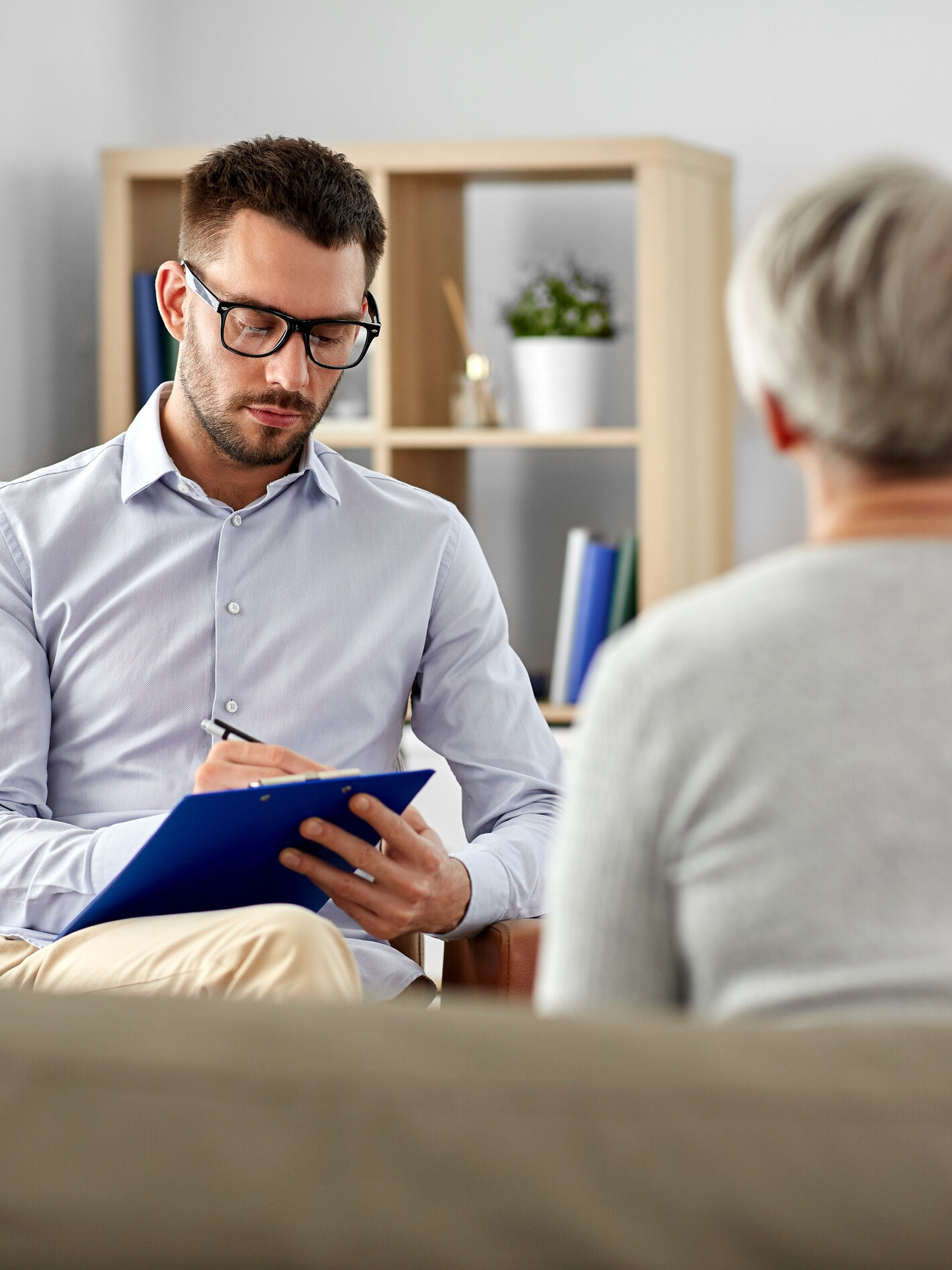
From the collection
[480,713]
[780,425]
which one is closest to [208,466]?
[480,713]

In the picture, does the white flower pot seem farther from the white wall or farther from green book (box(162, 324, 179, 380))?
green book (box(162, 324, 179, 380))

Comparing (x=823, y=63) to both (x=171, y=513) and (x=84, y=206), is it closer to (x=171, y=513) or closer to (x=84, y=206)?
(x=84, y=206)

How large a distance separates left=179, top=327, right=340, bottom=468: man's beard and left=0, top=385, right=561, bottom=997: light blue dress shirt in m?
0.05

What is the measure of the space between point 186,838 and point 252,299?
2.43 ft

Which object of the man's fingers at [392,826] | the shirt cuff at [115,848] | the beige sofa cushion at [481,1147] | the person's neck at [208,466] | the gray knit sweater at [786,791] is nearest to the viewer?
the beige sofa cushion at [481,1147]

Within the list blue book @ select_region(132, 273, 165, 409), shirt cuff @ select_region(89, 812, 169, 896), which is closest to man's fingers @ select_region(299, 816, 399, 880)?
shirt cuff @ select_region(89, 812, 169, 896)

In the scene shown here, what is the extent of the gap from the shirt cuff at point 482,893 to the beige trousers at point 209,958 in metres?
0.26

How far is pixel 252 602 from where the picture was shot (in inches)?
64.1

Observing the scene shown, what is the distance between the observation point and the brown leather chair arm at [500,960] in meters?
1.45

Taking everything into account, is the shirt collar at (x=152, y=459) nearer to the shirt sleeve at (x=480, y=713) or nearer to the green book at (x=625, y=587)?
the shirt sleeve at (x=480, y=713)

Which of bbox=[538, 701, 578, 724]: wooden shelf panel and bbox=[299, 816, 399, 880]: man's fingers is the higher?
bbox=[299, 816, 399, 880]: man's fingers

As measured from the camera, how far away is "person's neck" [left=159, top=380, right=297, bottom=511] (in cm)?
168

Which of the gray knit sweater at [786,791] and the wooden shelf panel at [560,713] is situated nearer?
the gray knit sweater at [786,791]

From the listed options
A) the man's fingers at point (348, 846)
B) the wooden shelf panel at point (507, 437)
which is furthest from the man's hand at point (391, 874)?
the wooden shelf panel at point (507, 437)
